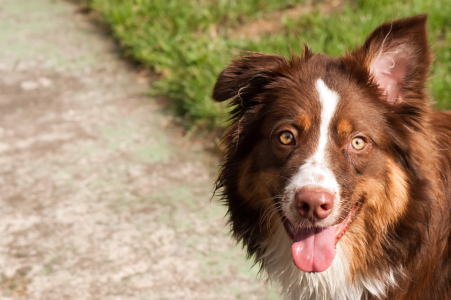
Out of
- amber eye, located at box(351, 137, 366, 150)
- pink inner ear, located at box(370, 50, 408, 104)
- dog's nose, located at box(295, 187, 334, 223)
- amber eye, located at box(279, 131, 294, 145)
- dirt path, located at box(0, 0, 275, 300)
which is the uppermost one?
pink inner ear, located at box(370, 50, 408, 104)

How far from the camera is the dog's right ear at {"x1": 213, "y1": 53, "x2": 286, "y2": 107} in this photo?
292cm

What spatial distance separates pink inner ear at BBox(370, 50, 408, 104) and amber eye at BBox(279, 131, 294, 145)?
23.2 inches

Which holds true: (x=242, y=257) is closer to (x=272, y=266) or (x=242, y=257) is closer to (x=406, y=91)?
(x=272, y=266)

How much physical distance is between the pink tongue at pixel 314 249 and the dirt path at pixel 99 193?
3.58 feet

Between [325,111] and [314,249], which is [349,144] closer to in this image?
[325,111]

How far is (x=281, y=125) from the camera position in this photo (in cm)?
280

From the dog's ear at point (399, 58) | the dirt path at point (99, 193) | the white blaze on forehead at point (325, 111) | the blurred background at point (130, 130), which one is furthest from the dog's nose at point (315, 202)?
the dirt path at point (99, 193)

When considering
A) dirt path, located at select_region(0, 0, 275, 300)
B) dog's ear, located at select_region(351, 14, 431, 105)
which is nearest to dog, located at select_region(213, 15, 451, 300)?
dog's ear, located at select_region(351, 14, 431, 105)

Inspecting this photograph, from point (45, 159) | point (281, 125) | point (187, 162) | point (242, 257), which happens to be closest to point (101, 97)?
point (45, 159)

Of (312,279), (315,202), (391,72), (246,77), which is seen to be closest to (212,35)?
(246,77)

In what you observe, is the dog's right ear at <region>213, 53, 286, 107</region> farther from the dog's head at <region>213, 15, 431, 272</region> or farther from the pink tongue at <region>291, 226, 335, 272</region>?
the pink tongue at <region>291, 226, 335, 272</region>

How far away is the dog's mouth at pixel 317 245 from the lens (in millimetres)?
2656

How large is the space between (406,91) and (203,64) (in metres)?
3.58

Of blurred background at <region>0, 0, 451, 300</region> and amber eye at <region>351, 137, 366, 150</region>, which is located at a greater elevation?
amber eye at <region>351, 137, 366, 150</region>
